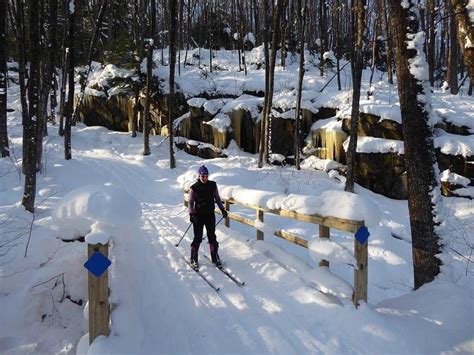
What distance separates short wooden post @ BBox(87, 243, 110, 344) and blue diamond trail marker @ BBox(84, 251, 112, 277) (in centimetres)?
6

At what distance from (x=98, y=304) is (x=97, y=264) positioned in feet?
1.52

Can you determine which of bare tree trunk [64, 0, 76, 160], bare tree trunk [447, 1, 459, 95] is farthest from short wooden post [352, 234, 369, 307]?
bare tree trunk [447, 1, 459, 95]

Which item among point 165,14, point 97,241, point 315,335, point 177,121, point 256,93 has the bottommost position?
point 315,335

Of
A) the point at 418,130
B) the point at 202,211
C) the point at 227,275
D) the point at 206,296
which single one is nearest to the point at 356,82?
the point at 418,130

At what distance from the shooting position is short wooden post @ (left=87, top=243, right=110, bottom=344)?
147 inches

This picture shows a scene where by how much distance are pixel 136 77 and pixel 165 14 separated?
17.0 metres

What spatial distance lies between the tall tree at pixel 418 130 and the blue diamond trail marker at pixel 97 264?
4070mm

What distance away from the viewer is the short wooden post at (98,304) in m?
3.73

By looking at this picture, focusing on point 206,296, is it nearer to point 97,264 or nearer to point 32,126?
point 97,264

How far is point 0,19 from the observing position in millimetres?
8898

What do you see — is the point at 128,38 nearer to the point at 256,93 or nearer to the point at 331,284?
the point at 256,93

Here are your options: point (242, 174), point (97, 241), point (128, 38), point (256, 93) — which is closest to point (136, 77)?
point (128, 38)

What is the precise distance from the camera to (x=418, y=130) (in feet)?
16.3

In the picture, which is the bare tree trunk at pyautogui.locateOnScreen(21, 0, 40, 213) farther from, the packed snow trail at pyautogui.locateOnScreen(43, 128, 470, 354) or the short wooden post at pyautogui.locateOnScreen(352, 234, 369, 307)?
the short wooden post at pyautogui.locateOnScreen(352, 234, 369, 307)
